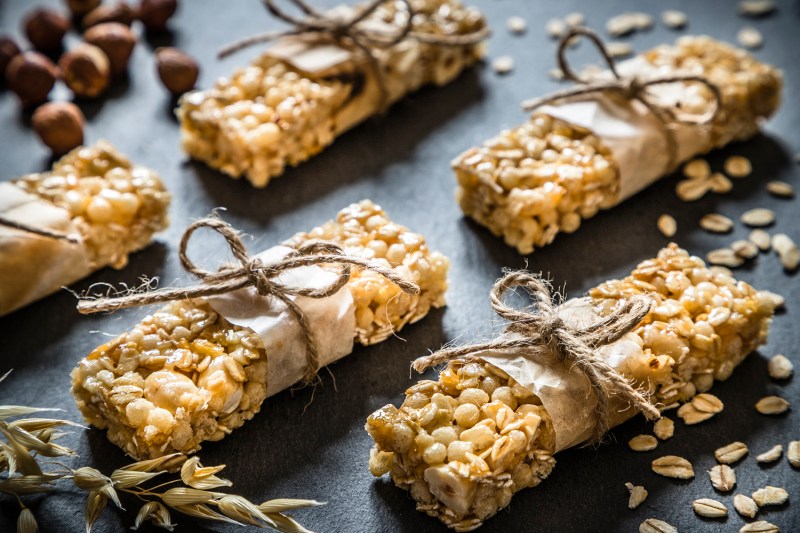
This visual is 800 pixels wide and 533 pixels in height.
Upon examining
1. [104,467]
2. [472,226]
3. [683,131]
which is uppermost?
[683,131]

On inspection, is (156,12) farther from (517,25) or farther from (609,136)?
(609,136)

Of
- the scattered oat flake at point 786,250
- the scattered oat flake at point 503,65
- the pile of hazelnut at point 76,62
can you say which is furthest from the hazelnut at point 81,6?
the scattered oat flake at point 786,250

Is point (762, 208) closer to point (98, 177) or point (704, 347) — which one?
point (704, 347)

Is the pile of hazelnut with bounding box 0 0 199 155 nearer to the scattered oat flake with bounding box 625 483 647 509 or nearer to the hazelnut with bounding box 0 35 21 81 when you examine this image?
→ the hazelnut with bounding box 0 35 21 81

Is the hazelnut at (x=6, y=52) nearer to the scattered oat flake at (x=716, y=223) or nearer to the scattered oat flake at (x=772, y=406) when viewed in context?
the scattered oat flake at (x=716, y=223)

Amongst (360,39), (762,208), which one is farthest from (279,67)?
(762,208)

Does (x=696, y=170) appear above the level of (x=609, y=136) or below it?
below

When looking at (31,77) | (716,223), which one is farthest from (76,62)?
(716,223)
